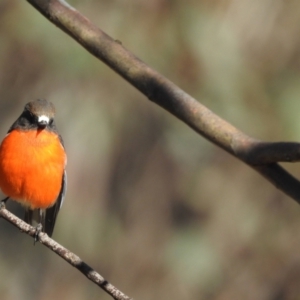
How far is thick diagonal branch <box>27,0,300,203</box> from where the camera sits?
2717 millimetres

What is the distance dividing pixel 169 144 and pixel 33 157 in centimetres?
281

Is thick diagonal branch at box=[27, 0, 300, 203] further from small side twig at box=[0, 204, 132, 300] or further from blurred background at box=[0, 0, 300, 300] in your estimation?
blurred background at box=[0, 0, 300, 300]

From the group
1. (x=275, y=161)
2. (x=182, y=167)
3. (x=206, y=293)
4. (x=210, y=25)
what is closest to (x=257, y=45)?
(x=210, y=25)

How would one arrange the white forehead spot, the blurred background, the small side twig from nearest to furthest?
the small side twig < the white forehead spot < the blurred background

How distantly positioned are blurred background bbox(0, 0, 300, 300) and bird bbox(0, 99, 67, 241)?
2423 mm

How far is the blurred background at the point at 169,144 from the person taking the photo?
657 centimetres

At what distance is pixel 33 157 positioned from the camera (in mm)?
4184

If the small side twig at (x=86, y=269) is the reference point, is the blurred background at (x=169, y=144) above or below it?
above

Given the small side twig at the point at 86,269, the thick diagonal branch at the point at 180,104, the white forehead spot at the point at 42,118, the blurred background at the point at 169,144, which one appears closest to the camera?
the thick diagonal branch at the point at 180,104

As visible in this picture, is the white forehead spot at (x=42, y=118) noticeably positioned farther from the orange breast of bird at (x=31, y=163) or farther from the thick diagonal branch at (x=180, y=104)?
the thick diagonal branch at (x=180, y=104)

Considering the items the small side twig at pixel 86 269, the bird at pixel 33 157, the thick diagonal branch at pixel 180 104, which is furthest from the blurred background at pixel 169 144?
the small side twig at pixel 86 269

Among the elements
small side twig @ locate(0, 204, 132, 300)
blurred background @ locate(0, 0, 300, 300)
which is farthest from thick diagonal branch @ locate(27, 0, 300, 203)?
blurred background @ locate(0, 0, 300, 300)

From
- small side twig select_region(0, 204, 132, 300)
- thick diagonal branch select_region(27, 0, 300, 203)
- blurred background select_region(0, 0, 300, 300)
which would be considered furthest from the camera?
blurred background select_region(0, 0, 300, 300)

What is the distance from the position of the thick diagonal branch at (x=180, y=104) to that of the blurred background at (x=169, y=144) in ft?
10.5
